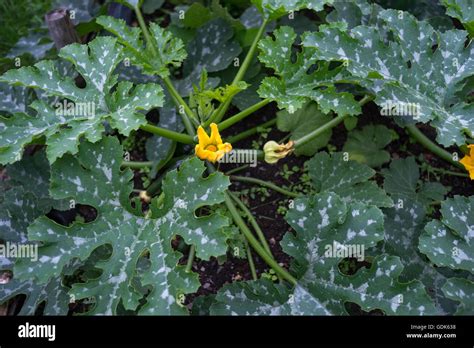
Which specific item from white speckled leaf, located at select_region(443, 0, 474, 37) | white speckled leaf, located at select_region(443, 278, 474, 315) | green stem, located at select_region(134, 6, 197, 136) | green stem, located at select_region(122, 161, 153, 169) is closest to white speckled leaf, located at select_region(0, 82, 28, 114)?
green stem, located at select_region(122, 161, 153, 169)

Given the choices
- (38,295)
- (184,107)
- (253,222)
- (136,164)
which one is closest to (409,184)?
(253,222)

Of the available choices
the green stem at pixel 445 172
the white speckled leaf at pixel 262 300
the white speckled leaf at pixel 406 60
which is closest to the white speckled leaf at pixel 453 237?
the white speckled leaf at pixel 406 60

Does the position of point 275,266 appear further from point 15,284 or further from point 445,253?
point 15,284

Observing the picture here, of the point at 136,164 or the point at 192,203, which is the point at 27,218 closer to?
the point at 136,164

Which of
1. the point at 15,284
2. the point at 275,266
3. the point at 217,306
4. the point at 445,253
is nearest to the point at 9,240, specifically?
the point at 15,284

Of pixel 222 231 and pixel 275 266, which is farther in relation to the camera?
pixel 275 266

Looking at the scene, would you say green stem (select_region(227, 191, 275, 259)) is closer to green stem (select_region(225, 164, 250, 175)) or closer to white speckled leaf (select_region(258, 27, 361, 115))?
green stem (select_region(225, 164, 250, 175))
